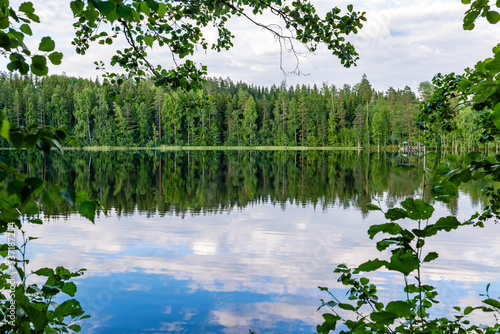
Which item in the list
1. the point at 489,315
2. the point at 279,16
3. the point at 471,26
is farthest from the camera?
the point at 489,315

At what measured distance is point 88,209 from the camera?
1.36m

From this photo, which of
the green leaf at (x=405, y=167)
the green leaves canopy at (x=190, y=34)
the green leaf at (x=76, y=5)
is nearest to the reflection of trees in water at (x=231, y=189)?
the green leaves canopy at (x=190, y=34)

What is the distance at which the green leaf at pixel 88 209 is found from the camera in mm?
1336

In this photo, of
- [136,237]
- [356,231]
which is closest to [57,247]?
[136,237]

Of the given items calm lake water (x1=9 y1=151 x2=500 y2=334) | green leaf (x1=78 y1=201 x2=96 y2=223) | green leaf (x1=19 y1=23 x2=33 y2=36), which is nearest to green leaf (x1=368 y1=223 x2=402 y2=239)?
calm lake water (x1=9 y1=151 x2=500 y2=334)

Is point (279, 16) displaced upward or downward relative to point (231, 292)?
upward

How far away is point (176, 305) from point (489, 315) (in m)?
5.76

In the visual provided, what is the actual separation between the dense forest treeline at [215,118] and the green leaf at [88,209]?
85.5 meters

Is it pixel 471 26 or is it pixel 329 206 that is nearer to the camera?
pixel 471 26

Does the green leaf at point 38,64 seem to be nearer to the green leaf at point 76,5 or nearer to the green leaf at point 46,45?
the green leaf at point 46,45

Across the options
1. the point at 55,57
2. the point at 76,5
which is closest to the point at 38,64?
the point at 55,57

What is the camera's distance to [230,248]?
12.0 metres

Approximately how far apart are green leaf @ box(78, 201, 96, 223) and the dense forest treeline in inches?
3364

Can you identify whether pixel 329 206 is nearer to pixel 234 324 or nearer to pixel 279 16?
pixel 234 324
